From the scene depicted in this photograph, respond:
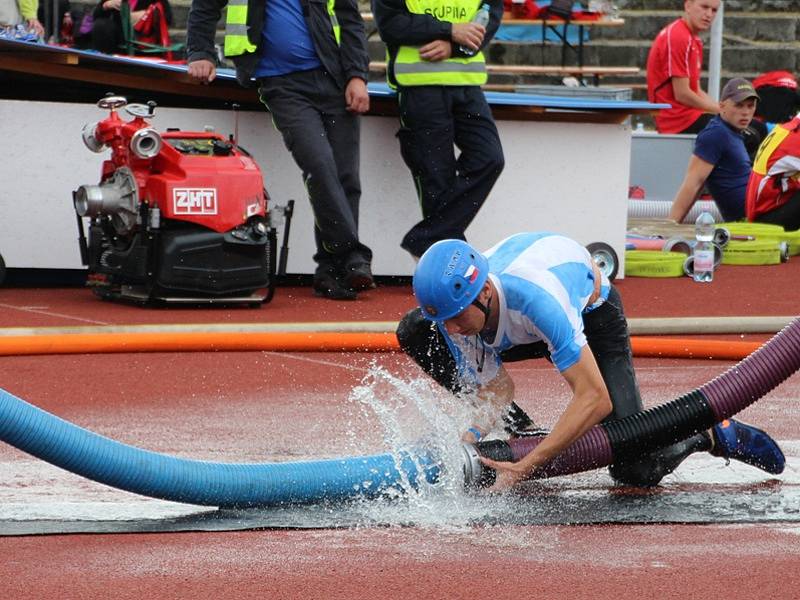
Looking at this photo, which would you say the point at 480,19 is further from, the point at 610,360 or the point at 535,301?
the point at 535,301

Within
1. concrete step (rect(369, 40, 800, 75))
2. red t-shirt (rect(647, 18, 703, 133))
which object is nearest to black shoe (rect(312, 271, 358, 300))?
red t-shirt (rect(647, 18, 703, 133))

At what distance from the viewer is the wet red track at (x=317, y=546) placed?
4.16m

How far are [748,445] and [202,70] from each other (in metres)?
4.72

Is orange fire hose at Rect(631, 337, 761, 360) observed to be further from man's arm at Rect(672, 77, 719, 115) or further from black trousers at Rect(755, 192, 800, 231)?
man's arm at Rect(672, 77, 719, 115)

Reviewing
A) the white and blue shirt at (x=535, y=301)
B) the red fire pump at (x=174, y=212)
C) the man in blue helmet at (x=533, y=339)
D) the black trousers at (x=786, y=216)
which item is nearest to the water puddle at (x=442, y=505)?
the man in blue helmet at (x=533, y=339)

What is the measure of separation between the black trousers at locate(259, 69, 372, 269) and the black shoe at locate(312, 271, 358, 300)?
0.19 meters

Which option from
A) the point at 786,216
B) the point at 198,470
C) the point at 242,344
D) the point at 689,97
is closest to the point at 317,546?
the point at 198,470

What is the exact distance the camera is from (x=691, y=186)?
12.5 meters

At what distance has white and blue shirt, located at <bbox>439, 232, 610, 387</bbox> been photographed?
468 centimetres

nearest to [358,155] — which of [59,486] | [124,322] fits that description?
[124,322]

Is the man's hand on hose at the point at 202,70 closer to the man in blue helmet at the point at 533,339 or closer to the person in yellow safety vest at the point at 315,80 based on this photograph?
the person in yellow safety vest at the point at 315,80

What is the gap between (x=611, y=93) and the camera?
36.3 ft

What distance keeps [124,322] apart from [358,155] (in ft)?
6.01

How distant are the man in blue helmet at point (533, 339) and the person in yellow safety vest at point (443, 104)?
3.80 m
